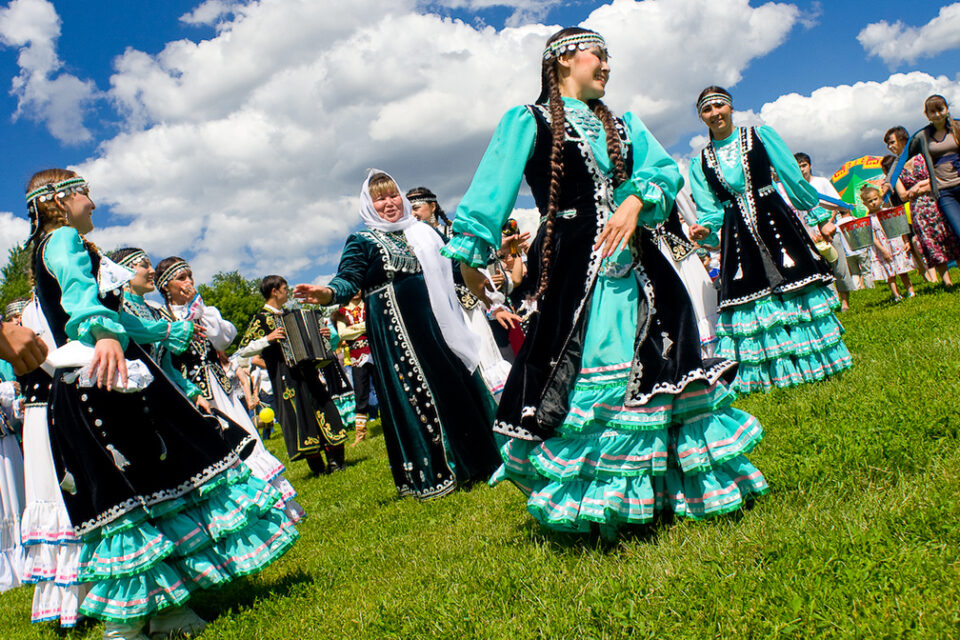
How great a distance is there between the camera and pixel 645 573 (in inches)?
104

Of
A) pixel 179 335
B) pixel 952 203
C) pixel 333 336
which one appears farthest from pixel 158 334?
pixel 952 203

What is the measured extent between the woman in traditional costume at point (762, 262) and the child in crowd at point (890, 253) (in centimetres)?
492

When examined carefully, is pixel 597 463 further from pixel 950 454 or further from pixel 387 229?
pixel 387 229

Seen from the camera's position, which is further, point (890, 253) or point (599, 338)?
point (890, 253)

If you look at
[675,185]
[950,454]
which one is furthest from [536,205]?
[950,454]

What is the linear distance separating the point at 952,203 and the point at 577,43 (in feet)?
24.1

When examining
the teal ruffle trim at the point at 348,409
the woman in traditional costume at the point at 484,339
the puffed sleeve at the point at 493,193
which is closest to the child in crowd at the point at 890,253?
the woman in traditional costume at the point at 484,339

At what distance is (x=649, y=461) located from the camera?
2.94m

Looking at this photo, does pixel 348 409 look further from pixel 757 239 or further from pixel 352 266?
pixel 757 239

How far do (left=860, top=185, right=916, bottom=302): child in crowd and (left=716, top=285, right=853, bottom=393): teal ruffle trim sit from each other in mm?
4953

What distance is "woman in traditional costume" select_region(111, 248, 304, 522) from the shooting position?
3906mm

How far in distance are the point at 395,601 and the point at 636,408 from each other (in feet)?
4.44

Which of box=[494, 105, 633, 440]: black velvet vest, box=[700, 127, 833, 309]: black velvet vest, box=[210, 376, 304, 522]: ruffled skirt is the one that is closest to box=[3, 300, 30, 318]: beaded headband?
box=[210, 376, 304, 522]: ruffled skirt

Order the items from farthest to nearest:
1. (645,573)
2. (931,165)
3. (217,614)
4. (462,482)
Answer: (931,165)
(462,482)
(217,614)
(645,573)
